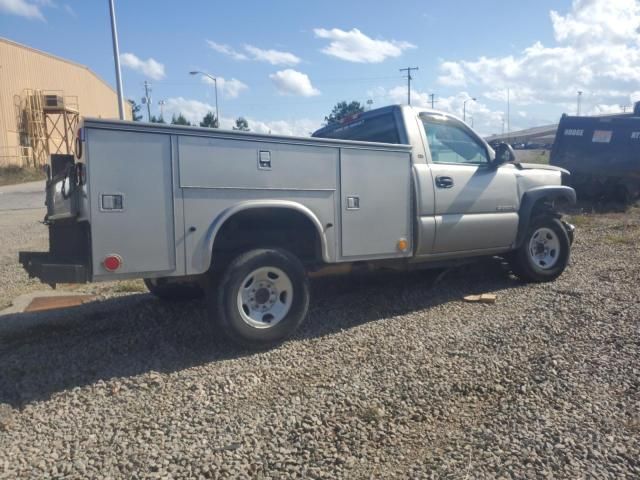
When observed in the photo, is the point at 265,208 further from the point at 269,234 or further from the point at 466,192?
the point at 466,192

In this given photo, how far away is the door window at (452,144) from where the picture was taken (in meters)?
5.93

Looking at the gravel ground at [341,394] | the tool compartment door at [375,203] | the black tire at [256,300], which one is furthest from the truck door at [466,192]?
the black tire at [256,300]

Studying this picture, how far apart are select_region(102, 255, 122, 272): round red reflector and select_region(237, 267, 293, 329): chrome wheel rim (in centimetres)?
103

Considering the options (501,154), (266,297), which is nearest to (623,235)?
(501,154)

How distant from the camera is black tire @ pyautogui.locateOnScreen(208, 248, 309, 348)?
4.44 meters

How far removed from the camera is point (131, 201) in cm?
404

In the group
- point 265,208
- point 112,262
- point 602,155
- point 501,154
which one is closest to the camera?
point 112,262

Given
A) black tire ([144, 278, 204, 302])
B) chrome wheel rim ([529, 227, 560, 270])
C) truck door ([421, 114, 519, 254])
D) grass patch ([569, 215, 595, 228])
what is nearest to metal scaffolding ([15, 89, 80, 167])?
grass patch ([569, 215, 595, 228])

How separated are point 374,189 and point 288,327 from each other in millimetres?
1565

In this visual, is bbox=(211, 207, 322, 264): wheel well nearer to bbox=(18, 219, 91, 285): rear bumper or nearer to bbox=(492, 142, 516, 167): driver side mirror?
bbox=(18, 219, 91, 285): rear bumper

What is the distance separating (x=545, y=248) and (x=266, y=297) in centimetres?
406

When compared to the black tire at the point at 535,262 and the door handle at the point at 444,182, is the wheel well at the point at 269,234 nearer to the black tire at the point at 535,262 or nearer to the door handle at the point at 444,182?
the door handle at the point at 444,182

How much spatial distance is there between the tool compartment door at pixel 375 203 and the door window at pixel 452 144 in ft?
2.05

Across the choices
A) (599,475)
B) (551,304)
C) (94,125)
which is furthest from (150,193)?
Answer: (551,304)
